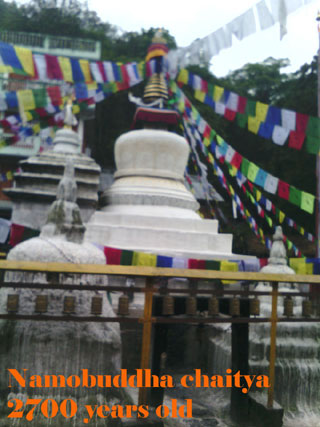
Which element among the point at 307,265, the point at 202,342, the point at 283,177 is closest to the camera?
the point at 202,342

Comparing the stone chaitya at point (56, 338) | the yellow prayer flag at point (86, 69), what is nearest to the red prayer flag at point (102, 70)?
the yellow prayer flag at point (86, 69)

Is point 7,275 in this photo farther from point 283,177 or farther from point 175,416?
point 283,177

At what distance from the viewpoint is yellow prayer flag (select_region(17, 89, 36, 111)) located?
9367 mm

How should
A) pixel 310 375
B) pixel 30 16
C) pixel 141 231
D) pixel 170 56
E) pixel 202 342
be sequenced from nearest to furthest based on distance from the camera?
pixel 310 375 → pixel 202 342 → pixel 141 231 → pixel 170 56 → pixel 30 16

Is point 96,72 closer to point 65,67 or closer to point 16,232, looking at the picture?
point 65,67

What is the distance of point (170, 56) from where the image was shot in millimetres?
9594

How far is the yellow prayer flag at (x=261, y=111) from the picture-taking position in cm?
688

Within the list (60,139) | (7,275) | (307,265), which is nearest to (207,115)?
(60,139)

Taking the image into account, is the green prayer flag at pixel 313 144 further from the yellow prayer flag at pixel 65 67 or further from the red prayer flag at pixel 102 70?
the yellow prayer flag at pixel 65 67

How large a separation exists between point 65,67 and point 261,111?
484 centimetres

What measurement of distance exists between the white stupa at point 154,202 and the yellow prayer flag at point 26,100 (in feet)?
8.35

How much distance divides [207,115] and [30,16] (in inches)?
629

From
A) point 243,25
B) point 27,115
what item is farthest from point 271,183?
point 27,115

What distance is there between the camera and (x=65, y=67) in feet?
30.5
